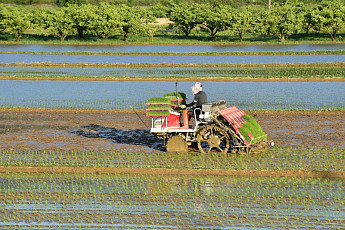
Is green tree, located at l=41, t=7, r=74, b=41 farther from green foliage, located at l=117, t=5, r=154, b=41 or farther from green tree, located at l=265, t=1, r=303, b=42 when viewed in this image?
green tree, located at l=265, t=1, r=303, b=42

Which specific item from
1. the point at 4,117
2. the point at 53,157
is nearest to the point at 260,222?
the point at 53,157

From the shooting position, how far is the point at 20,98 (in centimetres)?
2978

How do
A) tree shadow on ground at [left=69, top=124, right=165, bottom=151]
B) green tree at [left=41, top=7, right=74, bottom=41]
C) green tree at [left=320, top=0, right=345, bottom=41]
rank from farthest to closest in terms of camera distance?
green tree at [left=41, top=7, right=74, bottom=41] → green tree at [left=320, top=0, right=345, bottom=41] → tree shadow on ground at [left=69, top=124, right=165, bottom=151]

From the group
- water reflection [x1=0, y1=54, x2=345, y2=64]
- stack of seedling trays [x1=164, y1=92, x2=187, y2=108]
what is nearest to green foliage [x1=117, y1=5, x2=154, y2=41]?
water reflection [x1=0, y1=54, x2=345, y2=64]

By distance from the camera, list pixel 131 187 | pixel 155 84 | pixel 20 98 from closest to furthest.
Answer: pixel 131 187 → pixel 20 98 → pixel 155 84

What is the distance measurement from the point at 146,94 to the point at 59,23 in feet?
154

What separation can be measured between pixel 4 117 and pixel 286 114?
39.2 ft

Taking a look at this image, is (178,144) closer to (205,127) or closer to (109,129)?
(205,127)

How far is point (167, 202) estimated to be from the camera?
12914mm

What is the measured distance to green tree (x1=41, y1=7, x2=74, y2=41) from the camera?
243 feet

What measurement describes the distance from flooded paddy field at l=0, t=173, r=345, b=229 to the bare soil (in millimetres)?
854

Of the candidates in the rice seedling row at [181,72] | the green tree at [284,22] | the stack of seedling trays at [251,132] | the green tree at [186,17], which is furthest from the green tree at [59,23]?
the stack of seedling trays at [251,132]

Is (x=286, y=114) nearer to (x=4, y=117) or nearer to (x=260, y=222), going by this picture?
(x=4, y=117)

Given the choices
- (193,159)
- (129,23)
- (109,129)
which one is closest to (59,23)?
(129,23)
